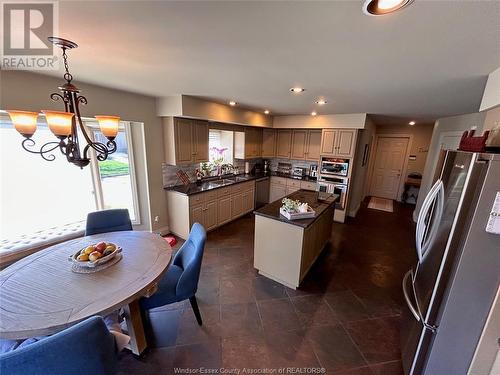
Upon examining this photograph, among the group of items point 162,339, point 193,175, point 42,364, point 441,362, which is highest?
point 193,175

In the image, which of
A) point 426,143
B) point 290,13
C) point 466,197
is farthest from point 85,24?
point 426,143

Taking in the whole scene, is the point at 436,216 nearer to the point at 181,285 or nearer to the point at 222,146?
the point at 181,285

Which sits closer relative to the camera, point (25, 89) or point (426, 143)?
point (25, 89)

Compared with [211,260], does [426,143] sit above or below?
above

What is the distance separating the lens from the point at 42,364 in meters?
0.98

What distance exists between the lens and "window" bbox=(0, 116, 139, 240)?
2.38 metres

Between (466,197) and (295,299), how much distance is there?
75.6 inches

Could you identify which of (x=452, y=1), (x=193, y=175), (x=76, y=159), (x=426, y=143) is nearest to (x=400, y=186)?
(x=426, y=143)

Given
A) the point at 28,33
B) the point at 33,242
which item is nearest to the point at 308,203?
the point at 28,33

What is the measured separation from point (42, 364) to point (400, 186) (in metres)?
8.20

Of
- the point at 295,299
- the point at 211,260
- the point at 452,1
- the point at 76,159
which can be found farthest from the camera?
the point at 211,260

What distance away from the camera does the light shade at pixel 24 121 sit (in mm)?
1240

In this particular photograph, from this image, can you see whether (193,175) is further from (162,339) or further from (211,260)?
(162,339)

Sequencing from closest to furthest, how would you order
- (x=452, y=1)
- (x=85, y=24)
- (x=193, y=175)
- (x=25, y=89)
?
(x=452, y=1) < (x=85, y=24) < (x=25, y=89) < (x=193, y=175)
